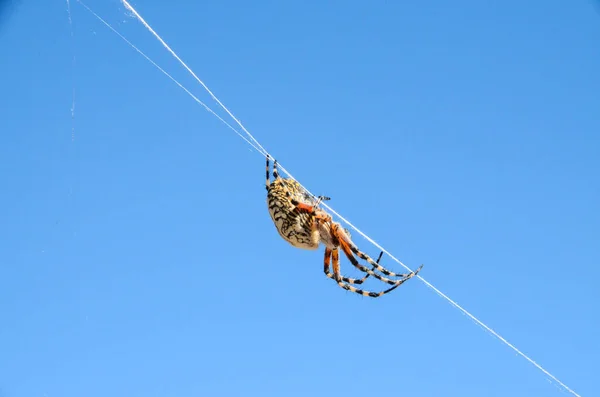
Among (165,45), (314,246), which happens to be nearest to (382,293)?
(314,246)

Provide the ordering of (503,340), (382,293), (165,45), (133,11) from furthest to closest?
(382,293) < (133,11) < (503,340) < (165,45)

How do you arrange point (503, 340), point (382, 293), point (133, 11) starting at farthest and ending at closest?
point (382, 293) → point (133, 11) → point (503, 340)

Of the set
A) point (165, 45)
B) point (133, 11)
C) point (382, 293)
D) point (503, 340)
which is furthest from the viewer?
point (382, 293)

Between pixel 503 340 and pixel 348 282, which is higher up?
Result: pixel 348 282

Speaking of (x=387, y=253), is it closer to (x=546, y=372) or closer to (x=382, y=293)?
(x=382, y=293)

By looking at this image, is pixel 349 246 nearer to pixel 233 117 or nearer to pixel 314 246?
pixel 314 246

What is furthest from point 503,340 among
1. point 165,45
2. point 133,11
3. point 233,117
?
point 133,11

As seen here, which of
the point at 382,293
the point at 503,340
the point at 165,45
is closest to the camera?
the point at 165,45

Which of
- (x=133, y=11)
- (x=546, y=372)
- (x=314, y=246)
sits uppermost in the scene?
(x=133, y=11)

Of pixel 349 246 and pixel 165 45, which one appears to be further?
pixel 349 246
